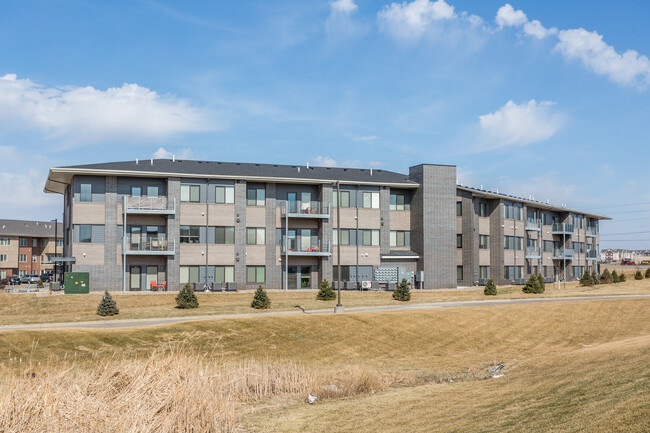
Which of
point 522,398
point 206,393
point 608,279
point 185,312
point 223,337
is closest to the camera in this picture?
point 206,393

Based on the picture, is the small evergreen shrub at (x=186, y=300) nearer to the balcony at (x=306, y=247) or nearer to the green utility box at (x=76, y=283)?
the green utility box at (x=76, y=283)

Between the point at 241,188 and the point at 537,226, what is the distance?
43159 mm

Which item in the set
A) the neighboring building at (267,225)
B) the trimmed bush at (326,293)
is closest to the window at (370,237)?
the neighboring building at (267,225)

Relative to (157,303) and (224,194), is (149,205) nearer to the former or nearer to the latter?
(224,194)

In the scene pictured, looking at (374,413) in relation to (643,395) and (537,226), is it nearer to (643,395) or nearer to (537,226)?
(643,395)

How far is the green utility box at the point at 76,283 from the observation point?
45.1 m

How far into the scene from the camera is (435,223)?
2253 inches

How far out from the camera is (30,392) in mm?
11023

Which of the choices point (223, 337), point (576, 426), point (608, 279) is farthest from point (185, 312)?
point (608, 279)

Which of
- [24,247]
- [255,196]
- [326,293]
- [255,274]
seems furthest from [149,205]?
[24,247]

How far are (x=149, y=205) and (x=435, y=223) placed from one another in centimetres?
2756

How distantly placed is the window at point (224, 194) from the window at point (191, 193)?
62.6 inches

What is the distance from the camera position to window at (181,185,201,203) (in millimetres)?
50375

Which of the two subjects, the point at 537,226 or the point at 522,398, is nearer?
the point at 522,398
